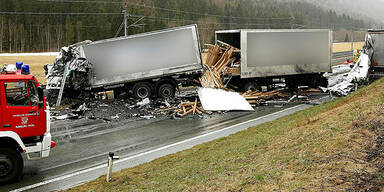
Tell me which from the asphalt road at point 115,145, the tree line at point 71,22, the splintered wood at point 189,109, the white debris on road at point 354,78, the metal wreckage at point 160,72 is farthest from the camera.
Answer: the tree line at point 71,22

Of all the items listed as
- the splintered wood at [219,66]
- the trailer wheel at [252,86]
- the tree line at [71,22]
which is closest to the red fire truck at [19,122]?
the splintered wood at [219,66]

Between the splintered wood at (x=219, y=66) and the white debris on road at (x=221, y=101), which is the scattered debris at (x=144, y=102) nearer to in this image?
the white debris on road at (x=221, y=101)

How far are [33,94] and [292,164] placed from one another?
20.6 feet

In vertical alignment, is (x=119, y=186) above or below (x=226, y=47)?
below

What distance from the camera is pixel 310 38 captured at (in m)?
21.6

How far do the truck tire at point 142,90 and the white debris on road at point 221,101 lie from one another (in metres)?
2.90

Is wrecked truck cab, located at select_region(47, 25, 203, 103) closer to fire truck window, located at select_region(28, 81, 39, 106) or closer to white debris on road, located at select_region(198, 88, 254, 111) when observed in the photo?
white debris on road, located at select_region(198, 88, 254, 111)

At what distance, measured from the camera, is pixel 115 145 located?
38.1 ft

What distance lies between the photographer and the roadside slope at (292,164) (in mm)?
5117

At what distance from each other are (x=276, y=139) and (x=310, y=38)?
1533 centimetres

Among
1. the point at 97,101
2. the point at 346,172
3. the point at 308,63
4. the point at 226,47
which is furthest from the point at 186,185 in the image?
the point at 308,63

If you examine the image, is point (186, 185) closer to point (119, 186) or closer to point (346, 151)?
point (119, 186)

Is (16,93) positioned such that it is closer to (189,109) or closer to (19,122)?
(19,122)

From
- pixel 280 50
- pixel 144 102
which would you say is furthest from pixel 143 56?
pixel 280 50
